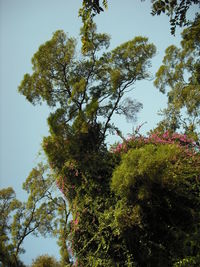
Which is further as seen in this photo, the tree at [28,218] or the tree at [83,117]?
the tree at [28,218]

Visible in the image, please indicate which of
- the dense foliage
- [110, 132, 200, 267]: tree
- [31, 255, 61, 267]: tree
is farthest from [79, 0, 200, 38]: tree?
[31, 255, 61, 267]: tree

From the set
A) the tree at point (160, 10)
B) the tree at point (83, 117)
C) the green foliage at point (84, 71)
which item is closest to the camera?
the tree at point (160, 10)

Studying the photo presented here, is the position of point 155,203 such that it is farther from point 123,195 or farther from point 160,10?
point 160,10

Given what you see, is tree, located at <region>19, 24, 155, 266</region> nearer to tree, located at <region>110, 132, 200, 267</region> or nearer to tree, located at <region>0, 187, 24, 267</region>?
tree, located at <region>110, 132, 200, 267</region>

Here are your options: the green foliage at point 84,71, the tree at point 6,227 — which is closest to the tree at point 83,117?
the green foliage at point 84,71

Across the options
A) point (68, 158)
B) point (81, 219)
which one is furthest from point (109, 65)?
point (81, 219)

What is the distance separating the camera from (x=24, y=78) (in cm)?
949

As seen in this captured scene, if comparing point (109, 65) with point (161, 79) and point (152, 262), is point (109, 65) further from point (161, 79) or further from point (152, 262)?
point (152, 262)

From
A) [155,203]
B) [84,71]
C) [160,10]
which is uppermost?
[84,71]

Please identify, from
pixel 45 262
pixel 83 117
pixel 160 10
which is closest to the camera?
pixel 160 10

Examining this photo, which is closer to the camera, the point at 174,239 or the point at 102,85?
the point at 174,239

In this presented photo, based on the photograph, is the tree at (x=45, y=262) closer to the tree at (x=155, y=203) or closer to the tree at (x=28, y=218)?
the tree at (x=28, y=218)

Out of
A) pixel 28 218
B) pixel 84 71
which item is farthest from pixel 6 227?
pixel 84 71

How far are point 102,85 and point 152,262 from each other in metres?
8.41
